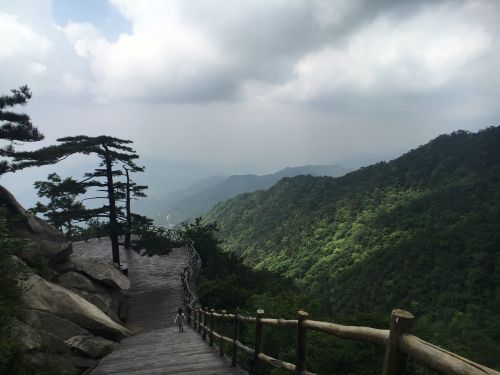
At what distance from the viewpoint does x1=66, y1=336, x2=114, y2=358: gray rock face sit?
10.1 metres

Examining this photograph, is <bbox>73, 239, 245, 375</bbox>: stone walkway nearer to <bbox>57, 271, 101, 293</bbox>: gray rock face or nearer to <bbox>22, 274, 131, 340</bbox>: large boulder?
<bbox>22, 274, 131, 340</bbox>: large boulder

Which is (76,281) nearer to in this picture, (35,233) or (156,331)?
(35,233)

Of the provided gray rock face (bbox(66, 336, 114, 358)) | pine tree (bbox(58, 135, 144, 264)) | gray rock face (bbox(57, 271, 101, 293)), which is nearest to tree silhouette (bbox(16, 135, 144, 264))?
pine tree (bbox(58, 135, 144, 264))

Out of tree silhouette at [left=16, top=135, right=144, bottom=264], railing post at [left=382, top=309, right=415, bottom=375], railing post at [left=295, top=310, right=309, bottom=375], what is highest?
tree silhouette at [left=16, top=135, right=144, bottom=264]

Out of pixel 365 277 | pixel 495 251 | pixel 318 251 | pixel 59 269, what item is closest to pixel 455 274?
pixel 495 251

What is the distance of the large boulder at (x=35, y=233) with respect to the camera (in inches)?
623

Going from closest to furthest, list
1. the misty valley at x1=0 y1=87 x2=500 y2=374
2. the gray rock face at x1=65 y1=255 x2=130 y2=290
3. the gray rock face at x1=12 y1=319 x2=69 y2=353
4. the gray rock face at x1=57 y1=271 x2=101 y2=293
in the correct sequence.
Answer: the gray rock face at x1=12 y1=319 x2=69 y2=353 → the misty valley at x1=0 y1=87 x2=500 y2=374 → the gray rock face at x1=57 y1=271 x2=101 y2=293 → the gray rock face at x1=65 y1=255 x2=130 y2=290

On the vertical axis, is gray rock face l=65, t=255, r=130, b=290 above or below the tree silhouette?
below

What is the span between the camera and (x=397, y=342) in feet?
8.94

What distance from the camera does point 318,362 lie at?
9.30 meters

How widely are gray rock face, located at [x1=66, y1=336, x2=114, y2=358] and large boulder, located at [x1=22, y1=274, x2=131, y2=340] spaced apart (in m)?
1.63

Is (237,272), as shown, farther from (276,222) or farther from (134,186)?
(276,222)

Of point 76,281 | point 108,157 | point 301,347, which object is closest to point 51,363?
point 301,347

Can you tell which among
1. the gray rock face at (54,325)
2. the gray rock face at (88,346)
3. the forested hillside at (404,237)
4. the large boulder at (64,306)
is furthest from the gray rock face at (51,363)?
the forested hillside at (404,237)
